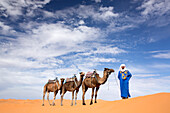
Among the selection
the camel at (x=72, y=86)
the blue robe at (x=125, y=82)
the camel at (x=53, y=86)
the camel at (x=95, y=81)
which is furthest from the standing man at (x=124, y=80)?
the camel at (x=53, y=86)

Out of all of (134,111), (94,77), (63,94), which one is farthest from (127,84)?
(63,94)

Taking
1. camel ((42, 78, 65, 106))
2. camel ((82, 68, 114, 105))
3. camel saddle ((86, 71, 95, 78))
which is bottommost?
camel ((42, 78, 65, 106))

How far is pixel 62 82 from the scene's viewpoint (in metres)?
15.9

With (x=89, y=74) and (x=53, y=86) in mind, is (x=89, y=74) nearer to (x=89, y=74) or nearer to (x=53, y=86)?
(x=89, y=74)

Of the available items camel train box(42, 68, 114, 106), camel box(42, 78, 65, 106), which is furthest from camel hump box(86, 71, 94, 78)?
camel box(42, 78, 65, 106)

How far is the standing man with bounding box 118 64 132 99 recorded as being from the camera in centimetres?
1137

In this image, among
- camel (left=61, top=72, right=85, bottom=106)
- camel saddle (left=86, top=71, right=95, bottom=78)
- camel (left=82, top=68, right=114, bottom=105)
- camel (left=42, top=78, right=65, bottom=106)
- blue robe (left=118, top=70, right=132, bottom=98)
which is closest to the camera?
blue robe (left=118, top=70, right=132, bottom=98)

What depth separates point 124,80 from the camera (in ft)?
38.1

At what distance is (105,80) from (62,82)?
5.32m

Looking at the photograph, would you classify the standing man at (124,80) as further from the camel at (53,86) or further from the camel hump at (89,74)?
the camel at (53,86)

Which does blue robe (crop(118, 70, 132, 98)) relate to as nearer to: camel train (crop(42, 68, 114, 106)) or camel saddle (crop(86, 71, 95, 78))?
camel train (crop(42, 68, 114, 106))

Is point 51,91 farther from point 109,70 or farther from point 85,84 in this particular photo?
point 109,70

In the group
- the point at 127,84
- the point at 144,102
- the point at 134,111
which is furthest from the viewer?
the point at 127,84

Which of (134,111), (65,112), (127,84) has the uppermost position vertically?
(127,84)
